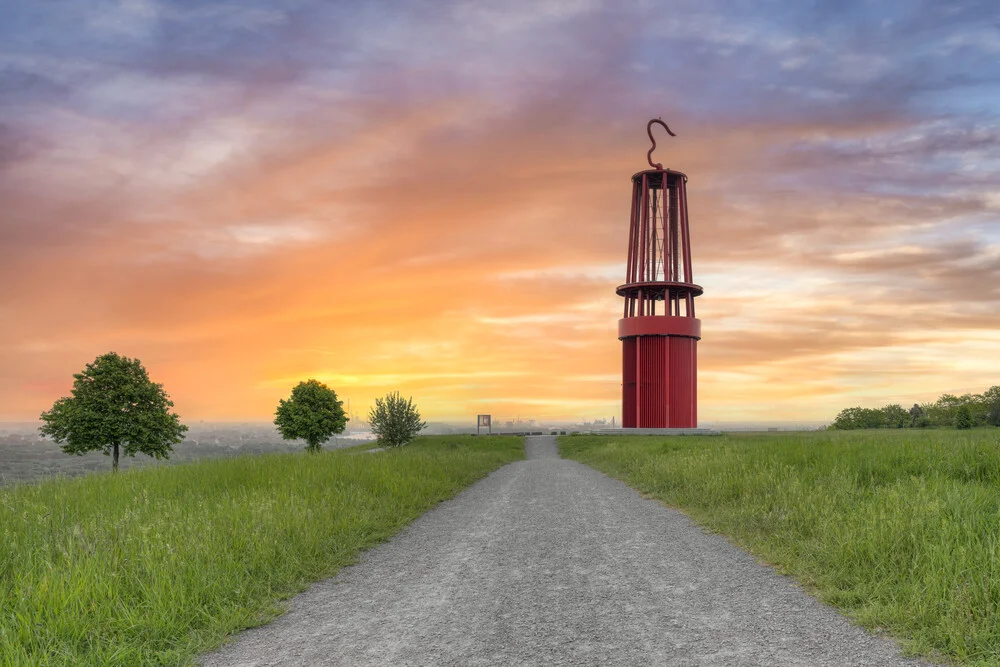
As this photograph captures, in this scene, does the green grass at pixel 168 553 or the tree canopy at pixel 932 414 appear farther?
the tree canopy at pixel 932 414

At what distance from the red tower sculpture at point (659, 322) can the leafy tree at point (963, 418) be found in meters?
21.0

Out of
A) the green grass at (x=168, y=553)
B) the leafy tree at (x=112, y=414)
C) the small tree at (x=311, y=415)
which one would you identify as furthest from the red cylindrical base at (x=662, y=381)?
the green grass at (x=168, y=553)

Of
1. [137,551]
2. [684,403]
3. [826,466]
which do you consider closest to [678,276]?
[684,403]

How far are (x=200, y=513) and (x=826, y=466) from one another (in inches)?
498

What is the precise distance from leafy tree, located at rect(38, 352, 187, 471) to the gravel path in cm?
3309

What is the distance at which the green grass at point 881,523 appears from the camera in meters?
6.16

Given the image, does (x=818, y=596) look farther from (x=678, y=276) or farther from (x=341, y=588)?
(x=678, y=276)

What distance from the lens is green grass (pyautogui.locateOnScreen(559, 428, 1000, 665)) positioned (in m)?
6.16

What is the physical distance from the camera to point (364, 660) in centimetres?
542

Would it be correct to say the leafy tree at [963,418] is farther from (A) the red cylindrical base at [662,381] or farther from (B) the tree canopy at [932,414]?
(A) the red cylindrical base at [662,381]

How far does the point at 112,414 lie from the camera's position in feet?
119

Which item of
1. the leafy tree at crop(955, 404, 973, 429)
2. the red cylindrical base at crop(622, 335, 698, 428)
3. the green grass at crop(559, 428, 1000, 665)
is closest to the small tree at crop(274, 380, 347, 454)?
the red cylindrical base at crop(622, 335, 698, 428)

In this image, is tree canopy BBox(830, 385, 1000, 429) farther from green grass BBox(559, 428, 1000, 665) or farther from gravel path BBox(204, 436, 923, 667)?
gravel path BBox(204, 436, 923, 667)

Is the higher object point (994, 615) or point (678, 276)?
point (678, 276)
